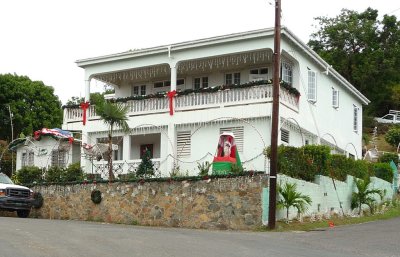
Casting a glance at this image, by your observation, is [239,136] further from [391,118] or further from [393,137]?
[391,118]

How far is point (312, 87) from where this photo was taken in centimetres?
3027

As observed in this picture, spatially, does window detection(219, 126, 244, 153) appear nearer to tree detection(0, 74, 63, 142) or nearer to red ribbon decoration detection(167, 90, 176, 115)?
red ribbon decoration detection(167, 90, 176, 115)

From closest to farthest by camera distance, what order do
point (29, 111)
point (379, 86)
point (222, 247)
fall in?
point (222, 247)
point (29, 111)
point (379, 86)

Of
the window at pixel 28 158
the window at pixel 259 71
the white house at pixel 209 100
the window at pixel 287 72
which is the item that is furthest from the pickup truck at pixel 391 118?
the window at pixel 28 158

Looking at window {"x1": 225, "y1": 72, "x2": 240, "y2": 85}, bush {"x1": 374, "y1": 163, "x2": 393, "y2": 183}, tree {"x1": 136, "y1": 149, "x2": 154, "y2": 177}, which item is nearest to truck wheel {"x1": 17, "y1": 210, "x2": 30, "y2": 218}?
tree {"x1": 136, "y1": 149, "x2": 154, "y2": 177}

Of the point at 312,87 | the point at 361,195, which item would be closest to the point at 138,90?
the point at 312,87

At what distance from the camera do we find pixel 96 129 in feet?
104

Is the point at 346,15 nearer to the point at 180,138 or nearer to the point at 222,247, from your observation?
the point at 180,138

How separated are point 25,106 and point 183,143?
2914cm

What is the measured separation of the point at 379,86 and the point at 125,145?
36.7 meters

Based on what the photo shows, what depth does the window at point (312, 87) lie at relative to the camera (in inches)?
1184

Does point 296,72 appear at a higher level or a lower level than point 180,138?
higher

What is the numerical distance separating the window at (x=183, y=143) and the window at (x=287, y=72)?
488 cm

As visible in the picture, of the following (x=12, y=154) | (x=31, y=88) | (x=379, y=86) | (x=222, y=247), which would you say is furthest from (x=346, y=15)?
(x=222, y=247)
